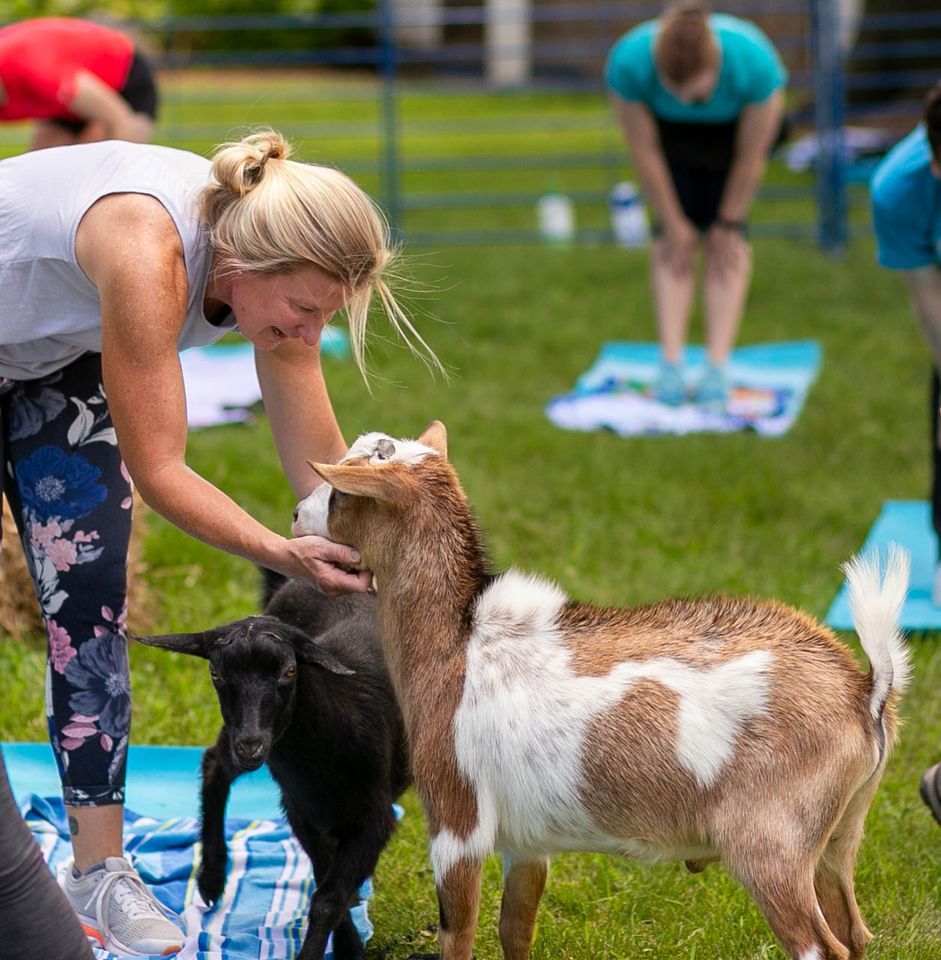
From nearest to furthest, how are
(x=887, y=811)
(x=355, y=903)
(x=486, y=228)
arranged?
(x=355, y=903) < (x=887, y=811) < (x=486, y=228)

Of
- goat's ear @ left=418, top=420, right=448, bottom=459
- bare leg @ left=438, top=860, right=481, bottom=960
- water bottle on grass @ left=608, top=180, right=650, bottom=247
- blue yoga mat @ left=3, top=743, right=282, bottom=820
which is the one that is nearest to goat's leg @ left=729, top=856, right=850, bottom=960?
bare leg @ left=438, top=860, right=481, bottom=960

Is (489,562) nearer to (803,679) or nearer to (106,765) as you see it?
(803,679)

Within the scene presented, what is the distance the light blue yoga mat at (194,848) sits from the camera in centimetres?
347

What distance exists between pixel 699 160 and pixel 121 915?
18.3ft

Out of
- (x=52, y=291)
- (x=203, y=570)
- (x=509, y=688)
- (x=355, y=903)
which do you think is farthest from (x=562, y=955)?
(x=203, y=570)

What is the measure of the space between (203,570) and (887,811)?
109 inches

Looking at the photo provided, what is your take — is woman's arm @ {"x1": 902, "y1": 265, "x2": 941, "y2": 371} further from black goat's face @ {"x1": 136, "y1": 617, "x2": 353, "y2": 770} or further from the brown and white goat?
black goat's face @ {"x1": 136, "y1": 617, "x2": 353, "y2": 770}

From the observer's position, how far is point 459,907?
2.84 meters

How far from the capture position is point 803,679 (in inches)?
107

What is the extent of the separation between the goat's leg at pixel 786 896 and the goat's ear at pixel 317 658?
94 cm

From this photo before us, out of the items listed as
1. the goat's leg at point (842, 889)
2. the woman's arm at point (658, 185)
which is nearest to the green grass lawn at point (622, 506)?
the goat's leg at point (842, 889)

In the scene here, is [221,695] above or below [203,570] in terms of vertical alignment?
above

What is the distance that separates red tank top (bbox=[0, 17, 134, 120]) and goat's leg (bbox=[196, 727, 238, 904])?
3947 mm

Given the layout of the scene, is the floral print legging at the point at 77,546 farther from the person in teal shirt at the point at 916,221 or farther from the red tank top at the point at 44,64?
the red tank top at the point at 44,64
